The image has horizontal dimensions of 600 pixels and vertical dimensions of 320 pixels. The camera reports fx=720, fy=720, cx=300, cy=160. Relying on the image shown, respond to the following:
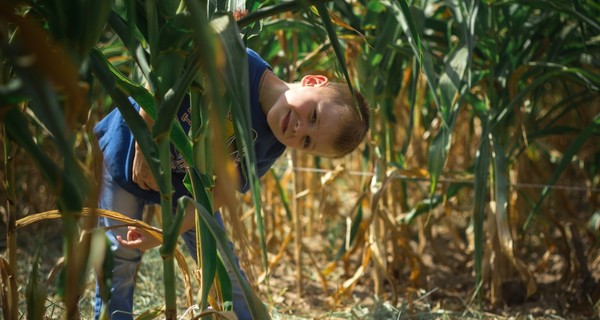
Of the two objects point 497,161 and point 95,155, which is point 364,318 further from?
point 95,155

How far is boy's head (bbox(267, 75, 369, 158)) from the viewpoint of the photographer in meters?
1.19

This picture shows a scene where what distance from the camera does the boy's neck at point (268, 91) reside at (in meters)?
1.24

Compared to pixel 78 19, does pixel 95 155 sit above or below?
below

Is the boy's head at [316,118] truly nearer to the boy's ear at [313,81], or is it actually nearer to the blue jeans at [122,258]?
the boy's ear at [313,81]

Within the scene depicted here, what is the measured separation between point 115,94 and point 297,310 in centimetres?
109

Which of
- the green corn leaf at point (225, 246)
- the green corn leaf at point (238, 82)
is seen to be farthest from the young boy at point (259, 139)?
the green corn leaf at point (238, 82)

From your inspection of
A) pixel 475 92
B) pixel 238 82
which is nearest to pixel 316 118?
pixel 238 82

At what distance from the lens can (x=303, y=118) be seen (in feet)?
3.93

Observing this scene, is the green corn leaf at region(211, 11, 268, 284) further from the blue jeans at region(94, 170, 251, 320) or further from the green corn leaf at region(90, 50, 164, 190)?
the blue jeans at region(94, 170, 251, 320)

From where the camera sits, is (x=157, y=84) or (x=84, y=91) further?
(x=157, y=84)

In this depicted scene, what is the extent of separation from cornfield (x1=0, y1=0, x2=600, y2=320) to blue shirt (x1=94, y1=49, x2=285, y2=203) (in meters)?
0.06

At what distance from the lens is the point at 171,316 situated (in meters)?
0.86

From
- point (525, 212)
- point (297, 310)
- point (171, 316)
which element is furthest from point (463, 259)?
point (171, 316)

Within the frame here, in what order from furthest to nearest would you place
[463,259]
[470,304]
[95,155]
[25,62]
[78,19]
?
[463,259] → [470,304] → [95,155] → [78,19] → [25,62]
